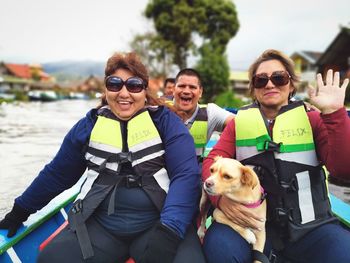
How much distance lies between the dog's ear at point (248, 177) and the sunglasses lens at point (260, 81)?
65cm

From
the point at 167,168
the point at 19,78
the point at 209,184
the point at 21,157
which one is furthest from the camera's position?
the point at 19,78

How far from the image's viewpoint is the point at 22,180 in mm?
6070

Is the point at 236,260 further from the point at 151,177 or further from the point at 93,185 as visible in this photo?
the point at 93,185

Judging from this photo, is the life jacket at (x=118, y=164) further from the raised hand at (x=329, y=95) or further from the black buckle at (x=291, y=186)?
the raised hand at (x=329, y=95)

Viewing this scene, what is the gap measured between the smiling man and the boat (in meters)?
1.18

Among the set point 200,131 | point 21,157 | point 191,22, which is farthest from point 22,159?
point 191,22

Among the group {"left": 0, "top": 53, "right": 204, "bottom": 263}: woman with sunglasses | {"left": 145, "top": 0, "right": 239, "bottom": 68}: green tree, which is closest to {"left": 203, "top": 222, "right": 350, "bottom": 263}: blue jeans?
{"left": 0, "top": 53, "right": 204, "bottom": 263}: woman with sunglasses

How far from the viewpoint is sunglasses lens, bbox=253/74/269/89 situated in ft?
7.88

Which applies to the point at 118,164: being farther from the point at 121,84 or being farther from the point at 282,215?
the point at 282,215

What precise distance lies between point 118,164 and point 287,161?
1106 millimetres

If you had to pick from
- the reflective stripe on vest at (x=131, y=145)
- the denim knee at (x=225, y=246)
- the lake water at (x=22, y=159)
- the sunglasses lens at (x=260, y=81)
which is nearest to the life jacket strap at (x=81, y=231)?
the reflective stripe on vest at (x=131, y=145)

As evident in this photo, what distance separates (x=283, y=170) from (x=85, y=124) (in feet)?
4.58

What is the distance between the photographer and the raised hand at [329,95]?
6.66 ft

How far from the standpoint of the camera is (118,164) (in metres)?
2.30
